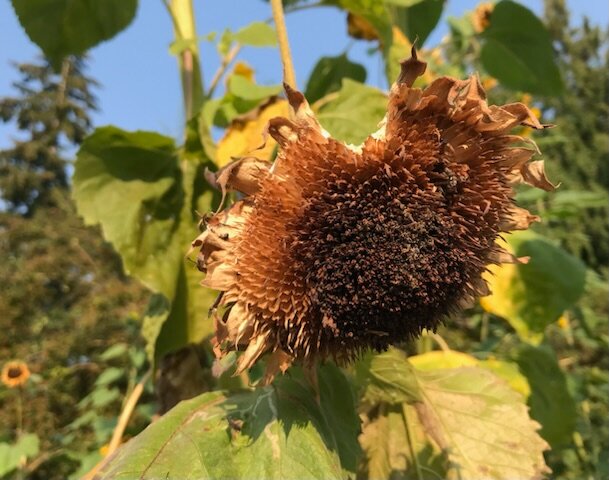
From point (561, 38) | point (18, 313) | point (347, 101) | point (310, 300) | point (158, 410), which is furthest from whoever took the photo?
point (561, 38)

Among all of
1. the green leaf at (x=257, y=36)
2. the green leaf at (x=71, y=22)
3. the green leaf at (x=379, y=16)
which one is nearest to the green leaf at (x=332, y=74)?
the green leaf at (x=257, y=36)

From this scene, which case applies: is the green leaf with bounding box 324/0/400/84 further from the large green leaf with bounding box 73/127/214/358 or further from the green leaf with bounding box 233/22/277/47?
the large green leaf with bounding box 73/127/214/358

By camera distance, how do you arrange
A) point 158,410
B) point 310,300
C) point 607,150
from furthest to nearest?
point 607,150
point 158,410
point 310,300

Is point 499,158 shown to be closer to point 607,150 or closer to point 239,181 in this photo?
point 239,181

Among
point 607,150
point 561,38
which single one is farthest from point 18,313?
point 561,38

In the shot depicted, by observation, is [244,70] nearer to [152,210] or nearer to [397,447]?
[152,210]

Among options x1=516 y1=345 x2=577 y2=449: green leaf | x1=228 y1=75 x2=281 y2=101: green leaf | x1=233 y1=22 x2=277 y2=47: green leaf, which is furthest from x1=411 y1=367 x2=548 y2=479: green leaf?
x1=233 y1=22 x2=277 y2=47: green leaf
